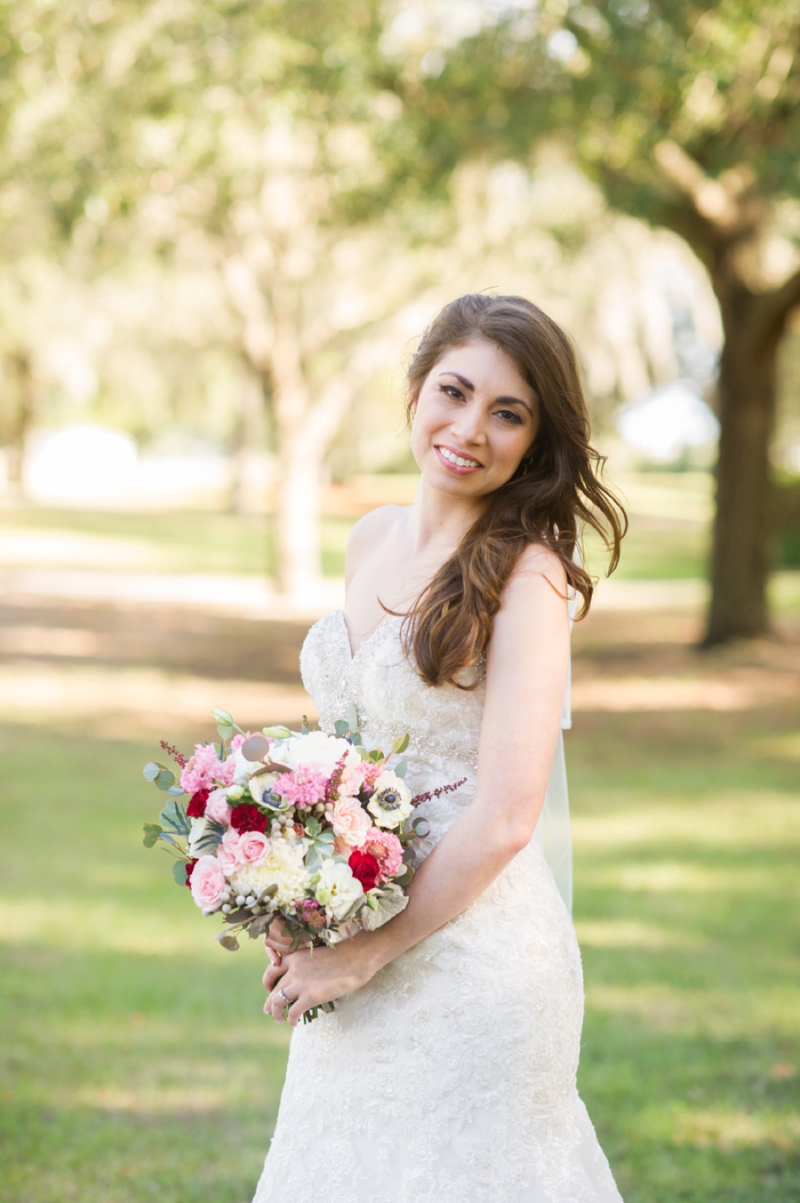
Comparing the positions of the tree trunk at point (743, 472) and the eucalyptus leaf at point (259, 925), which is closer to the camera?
the eucalyptus leaf at point (259, 925)

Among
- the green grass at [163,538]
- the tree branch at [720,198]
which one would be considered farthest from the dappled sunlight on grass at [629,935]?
the green grass at [163,538]

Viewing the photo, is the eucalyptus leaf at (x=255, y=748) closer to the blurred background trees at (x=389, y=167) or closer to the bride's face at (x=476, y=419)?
the bride's face at (x=476, y=419)

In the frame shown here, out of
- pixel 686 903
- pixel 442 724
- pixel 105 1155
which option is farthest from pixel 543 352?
pixel 686 903

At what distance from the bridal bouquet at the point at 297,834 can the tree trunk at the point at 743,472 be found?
41.9ft

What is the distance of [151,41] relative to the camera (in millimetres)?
12008

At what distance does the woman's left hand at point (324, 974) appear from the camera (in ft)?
7.65

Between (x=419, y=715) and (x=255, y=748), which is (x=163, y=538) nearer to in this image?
(x=419, y=715)

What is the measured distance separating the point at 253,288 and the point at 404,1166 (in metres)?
17.7

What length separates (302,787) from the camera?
216 centimetres

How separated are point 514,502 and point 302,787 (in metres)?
0.73

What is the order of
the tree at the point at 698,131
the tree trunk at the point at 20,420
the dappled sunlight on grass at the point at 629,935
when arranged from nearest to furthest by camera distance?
the dappled sunlight on grass at the point at 629,935, the tree at the point at 698,131, the tree trunk at the point at 20,420

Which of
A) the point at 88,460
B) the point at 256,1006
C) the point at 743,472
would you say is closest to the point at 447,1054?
the point at 256,1006

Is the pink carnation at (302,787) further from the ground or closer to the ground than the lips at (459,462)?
closer to the ground

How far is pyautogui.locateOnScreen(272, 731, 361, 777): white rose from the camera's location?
7.24 ft
